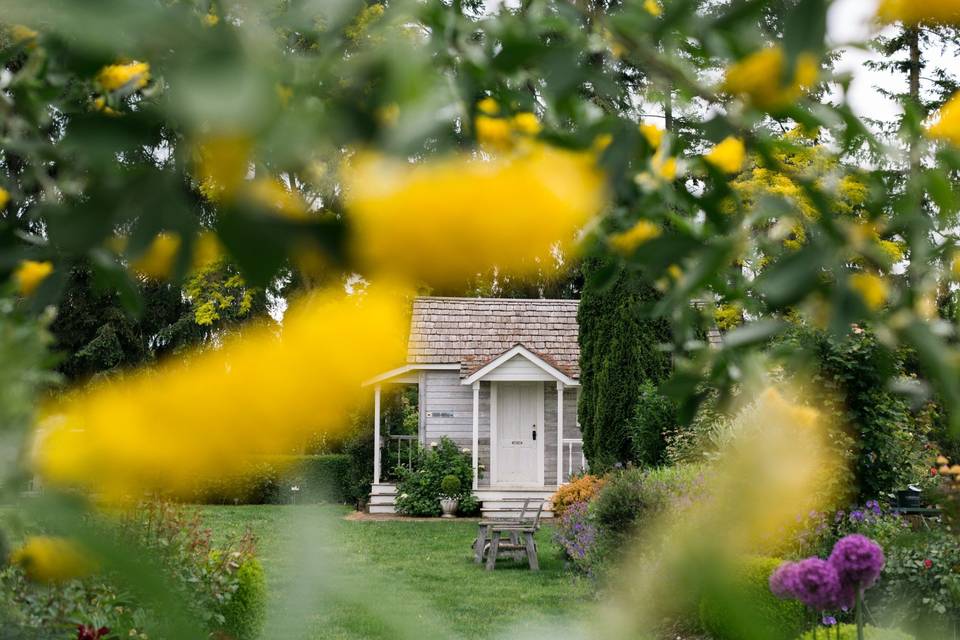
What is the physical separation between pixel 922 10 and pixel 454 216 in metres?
0.34

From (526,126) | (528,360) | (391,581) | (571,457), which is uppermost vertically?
Result: (528,360)

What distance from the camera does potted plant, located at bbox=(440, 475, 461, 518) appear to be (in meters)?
13.1

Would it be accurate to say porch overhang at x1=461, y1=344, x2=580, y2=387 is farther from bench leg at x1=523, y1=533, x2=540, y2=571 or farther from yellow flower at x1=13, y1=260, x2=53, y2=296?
yellow flower at x1=13, y1=260, x2=53, y2=296

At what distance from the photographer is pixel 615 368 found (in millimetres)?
10867

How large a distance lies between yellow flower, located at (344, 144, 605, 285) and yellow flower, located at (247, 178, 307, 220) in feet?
0.11

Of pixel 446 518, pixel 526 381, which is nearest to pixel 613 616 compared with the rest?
pixel 446 518

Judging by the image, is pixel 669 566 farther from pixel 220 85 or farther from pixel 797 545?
pixel 797 545

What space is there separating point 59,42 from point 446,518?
41.7 feet

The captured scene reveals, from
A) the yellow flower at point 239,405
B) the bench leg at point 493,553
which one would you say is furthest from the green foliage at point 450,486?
the yellow flower at point 239,405

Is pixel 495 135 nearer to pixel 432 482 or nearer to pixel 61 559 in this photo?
pixel 61 559

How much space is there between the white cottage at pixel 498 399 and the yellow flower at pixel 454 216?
13.3 m

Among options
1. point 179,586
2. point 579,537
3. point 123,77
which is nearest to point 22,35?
point 123,77

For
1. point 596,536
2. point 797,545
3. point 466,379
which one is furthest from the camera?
point 466,379

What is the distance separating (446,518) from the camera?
42.5 ft
